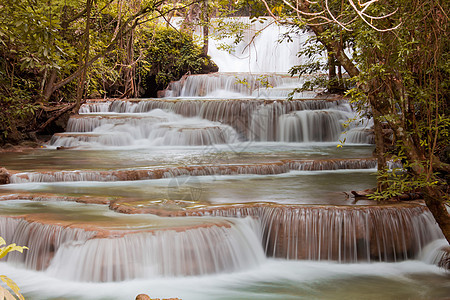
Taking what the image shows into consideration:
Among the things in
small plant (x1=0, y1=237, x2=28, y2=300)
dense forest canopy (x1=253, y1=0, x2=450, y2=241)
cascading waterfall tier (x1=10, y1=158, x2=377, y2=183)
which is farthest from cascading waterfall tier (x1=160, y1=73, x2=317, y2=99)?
small plant (x1=0, y1=237, x2=28, y2=300)

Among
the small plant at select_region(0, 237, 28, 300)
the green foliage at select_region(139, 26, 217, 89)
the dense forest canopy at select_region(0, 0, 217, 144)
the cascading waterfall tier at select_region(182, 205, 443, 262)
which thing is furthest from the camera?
the green foliage at select_region(139, 26, 217, 89)

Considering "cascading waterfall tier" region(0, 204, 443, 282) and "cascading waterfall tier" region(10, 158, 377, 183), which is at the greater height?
"cascading waterfall tier" region(10, 158, 377, 183)

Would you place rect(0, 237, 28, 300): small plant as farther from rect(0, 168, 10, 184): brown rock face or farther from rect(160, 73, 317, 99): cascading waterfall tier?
rect(160, 73, 317, 99): cascading waterfall tier

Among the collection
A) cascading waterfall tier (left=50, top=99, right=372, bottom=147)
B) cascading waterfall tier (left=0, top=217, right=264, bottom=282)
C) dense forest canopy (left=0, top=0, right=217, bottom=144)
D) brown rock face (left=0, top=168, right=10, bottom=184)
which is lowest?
cascading waterfall tier (left=0, top=217, right=264, bottom=282)

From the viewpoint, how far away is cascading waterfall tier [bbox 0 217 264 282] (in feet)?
17.4

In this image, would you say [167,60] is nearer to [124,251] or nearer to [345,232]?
[345,232]

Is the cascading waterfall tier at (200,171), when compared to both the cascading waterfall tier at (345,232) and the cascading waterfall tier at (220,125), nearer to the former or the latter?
the cascading waterfall tier at (345,232)

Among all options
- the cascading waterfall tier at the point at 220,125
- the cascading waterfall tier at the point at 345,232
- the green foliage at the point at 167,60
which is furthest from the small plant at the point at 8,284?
the green foliage at the point at 167,60

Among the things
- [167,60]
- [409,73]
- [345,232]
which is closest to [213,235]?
[345,232]

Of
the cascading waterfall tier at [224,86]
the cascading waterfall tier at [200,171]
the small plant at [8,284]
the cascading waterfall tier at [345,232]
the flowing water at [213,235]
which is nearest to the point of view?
the small plant at [8,284]

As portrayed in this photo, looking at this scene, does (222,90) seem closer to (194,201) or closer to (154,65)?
(154,65)

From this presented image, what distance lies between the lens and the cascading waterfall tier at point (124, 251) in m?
5.29

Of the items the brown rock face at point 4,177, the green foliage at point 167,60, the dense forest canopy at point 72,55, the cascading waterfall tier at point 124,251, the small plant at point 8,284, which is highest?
the green foliage at point 167,60

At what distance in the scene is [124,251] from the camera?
17.4ft
